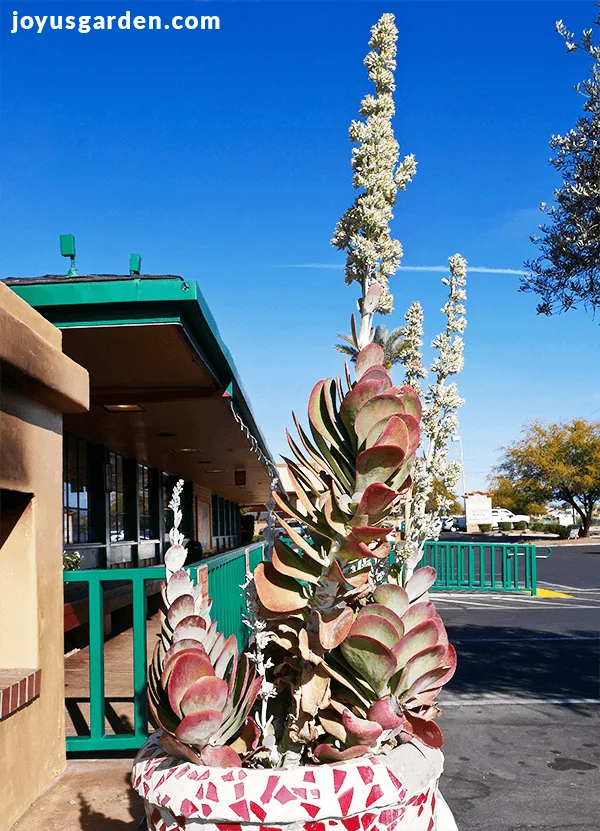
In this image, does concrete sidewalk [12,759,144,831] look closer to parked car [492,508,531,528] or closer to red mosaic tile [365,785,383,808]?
red mosaic tile [365,785,383,808]

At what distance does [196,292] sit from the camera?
4121 mm

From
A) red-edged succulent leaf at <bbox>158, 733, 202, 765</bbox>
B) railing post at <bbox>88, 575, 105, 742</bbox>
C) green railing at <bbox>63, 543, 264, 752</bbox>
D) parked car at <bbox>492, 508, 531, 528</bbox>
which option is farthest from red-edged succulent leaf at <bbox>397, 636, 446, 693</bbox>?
parked car at <bbox>492, 508, 531, 528</bbox>

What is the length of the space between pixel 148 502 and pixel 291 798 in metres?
13.7

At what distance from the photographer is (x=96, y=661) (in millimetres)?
4406

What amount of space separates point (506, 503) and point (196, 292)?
62824mm

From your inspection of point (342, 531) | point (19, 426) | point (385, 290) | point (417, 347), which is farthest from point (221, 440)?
point (342, 531)

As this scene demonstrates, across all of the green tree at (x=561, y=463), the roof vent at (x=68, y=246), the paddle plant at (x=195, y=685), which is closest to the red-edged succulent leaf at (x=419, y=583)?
the paddle plant at (x=195, y=685)

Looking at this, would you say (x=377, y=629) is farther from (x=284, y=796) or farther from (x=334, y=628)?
(x=284, y=796)

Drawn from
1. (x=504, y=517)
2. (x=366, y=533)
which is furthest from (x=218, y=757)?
(x=504, y=517)

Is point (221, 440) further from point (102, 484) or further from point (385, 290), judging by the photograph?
point (385, 290)

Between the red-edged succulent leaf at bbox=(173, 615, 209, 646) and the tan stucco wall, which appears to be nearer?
the red-edged succulent leaf at bbox=(173, 615, 209, 646)

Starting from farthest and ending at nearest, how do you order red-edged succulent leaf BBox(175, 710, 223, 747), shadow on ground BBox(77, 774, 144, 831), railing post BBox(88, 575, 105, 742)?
railing post BBox(88, 575, 105, 742), shadow on ground BBox(77, 774, 144, 831), red-edged succulent leaf BBox(175, 710, 223, 747)

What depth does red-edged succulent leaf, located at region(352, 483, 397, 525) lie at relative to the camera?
6.75ft

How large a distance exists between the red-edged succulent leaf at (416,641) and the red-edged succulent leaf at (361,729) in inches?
6.6
